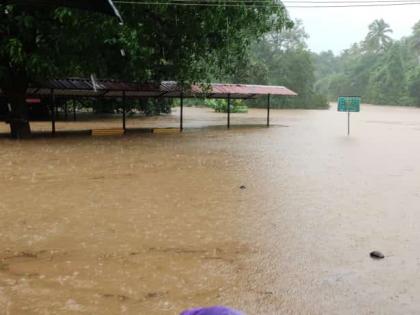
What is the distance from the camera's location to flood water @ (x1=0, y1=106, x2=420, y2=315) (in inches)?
167

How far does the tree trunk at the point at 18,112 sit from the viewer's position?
15.7 metres

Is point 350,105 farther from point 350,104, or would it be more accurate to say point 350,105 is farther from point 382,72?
point 382,72

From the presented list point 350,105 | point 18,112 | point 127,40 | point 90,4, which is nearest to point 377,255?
point 90,4

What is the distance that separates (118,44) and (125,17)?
37.3 inches

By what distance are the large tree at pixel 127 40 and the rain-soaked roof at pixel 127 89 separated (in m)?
0.62

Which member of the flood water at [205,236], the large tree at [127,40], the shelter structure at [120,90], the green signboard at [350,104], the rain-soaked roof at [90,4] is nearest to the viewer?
the rain-soaked roof at [90,4]

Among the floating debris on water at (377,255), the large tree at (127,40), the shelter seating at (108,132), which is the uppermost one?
the large tree at (127,40)

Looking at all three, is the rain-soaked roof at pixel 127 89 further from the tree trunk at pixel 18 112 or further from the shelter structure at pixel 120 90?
the tree trunk at pixel 18 112

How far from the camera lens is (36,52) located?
1448cm

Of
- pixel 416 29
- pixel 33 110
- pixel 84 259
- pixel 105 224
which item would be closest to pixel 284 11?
pixel 105 224

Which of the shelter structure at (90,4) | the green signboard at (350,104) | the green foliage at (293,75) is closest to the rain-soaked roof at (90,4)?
the shelter structure at (90,4)

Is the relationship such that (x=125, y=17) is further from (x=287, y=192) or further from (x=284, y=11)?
(x=287, y=192)

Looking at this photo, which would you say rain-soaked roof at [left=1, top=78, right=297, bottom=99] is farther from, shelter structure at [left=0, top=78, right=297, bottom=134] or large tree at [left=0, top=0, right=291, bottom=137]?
large tree at [left=0, top=0, right=291, bottom=137]

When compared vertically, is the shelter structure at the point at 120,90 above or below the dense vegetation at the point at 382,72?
below
